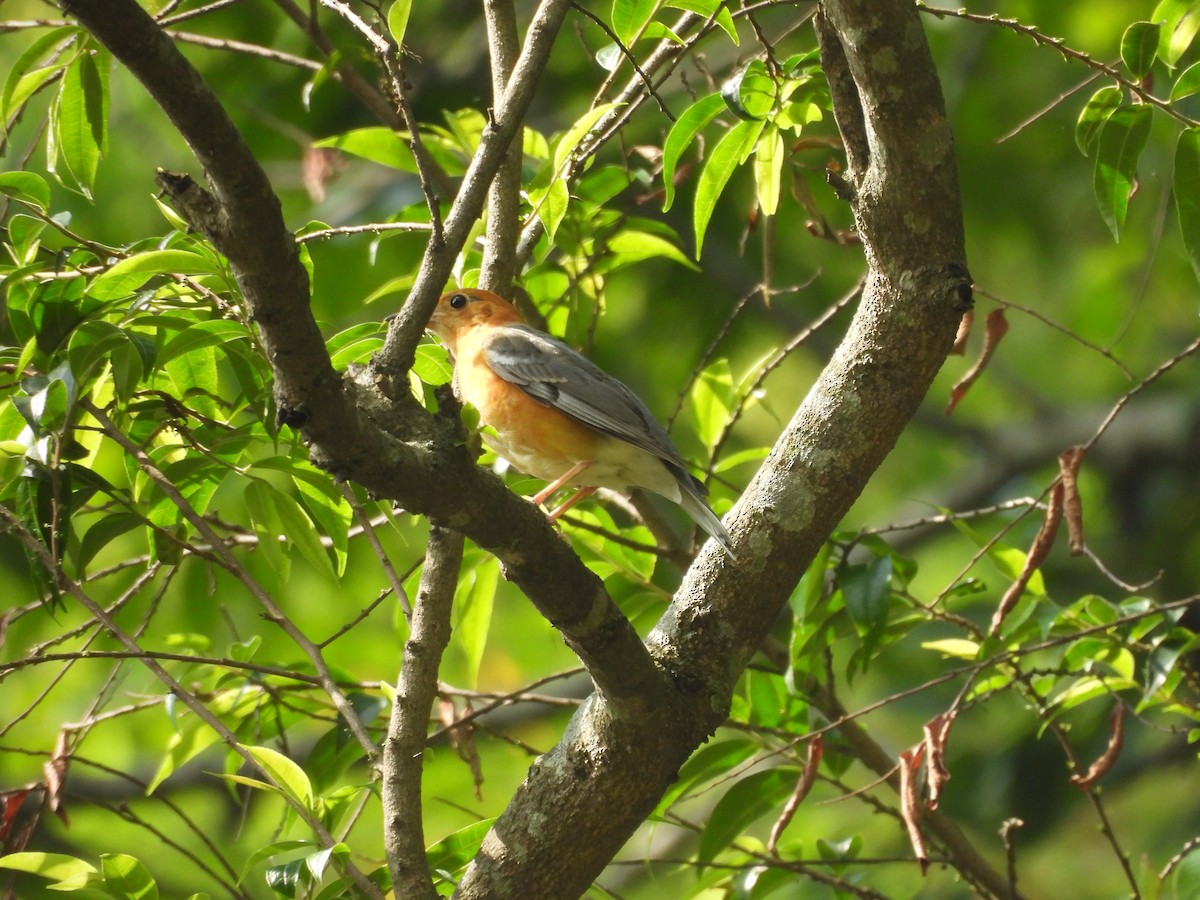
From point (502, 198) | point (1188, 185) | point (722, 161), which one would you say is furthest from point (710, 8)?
point (1188, 185)

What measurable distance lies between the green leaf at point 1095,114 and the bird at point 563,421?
148 centimetres

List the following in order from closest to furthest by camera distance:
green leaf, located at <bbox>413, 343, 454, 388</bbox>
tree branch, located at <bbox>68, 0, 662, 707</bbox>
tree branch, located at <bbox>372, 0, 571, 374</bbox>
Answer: tree branch, located at <bbox>68, 0, 662, 707</bbox>
tree branch, located at <bbox>372, 0, 571, 374</bbox>
green leaf, located at <bbox>413, 343, 454, 388</bbox>

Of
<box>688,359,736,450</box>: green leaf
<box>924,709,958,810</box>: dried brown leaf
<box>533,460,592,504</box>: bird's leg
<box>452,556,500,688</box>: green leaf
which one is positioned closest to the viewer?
<box>924,709,958,810</box>: dried brown leaf

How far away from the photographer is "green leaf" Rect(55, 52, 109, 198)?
3201 mm

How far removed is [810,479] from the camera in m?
3.34

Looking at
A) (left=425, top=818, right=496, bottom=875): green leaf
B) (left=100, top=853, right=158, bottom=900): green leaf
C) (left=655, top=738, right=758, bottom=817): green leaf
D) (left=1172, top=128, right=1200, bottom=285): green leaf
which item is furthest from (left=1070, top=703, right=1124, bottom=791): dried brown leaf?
(left=100, top=853, right=158, bottom=900): green leaf

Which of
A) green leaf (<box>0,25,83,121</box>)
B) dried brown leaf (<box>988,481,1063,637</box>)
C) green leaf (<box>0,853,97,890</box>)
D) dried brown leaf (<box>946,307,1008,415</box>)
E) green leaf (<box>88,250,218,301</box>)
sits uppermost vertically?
green leaf (<box>0,25,83,121</box>)

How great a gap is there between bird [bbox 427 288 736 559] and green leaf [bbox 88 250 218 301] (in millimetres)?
1146

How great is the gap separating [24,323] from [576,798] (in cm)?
170

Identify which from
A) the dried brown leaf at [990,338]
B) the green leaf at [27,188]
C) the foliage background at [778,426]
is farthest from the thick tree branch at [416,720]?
the foliage background at [778,426]

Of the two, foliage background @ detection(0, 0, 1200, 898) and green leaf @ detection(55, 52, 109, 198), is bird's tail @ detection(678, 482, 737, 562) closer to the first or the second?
green leaf @ detection(55, 52, 109, 198)

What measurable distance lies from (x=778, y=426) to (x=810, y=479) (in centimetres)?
459

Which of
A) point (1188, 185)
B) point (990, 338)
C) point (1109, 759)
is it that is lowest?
point (1109, 759)

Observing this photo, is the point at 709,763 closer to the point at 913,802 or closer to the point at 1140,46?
the point at 913,802
